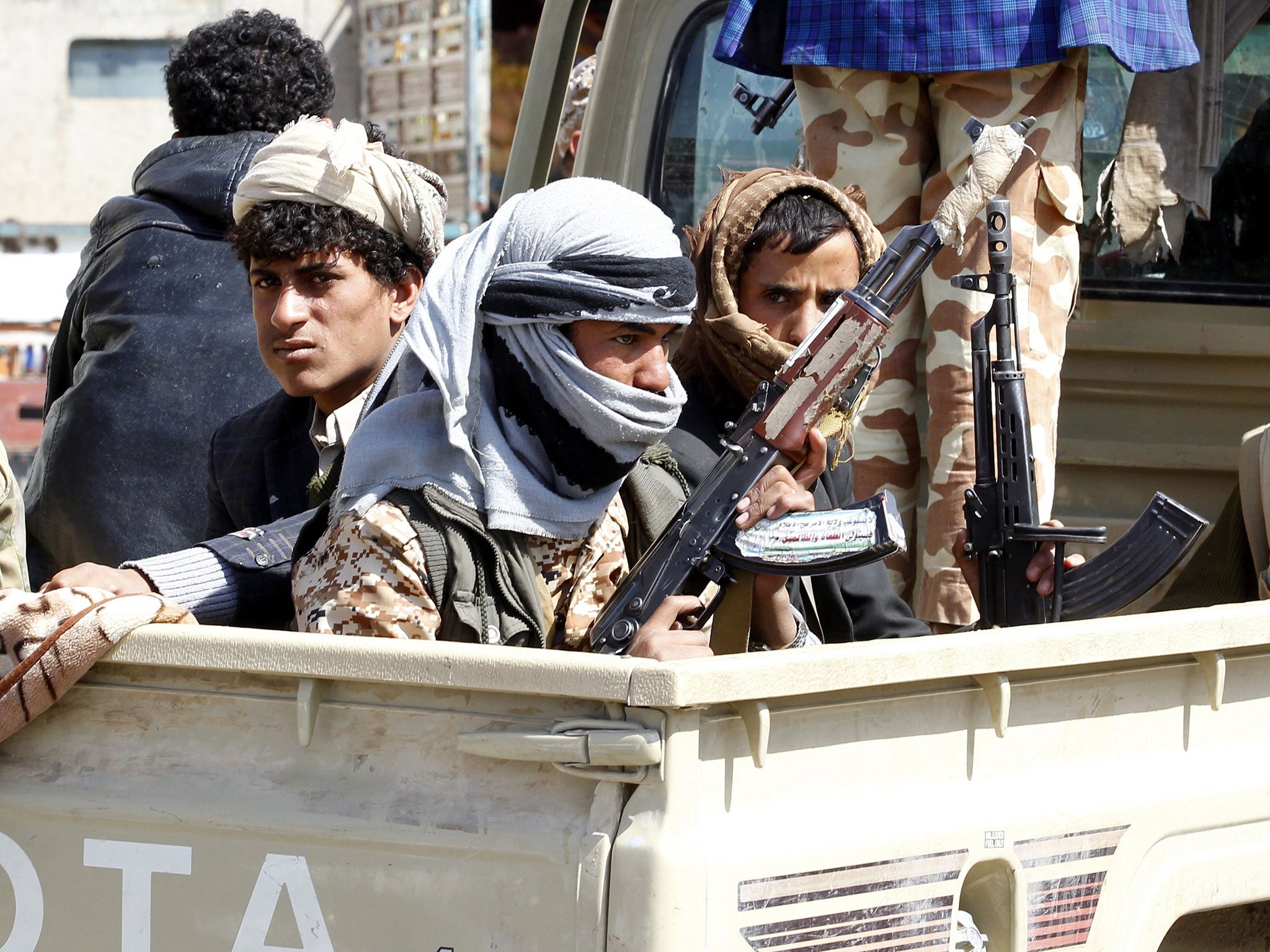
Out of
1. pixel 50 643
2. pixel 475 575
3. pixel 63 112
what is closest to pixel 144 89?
pixel 63 112

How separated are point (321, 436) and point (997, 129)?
3.61 ft

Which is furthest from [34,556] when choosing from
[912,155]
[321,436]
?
[912,155]

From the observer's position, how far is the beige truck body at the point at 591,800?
1305 millimetres

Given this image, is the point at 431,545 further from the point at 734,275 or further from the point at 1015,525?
the point at 1015,525

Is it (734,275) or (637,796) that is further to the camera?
(734,275)

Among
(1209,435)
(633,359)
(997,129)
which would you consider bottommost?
(1209,435)

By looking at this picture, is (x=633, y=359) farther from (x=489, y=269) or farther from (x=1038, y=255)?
(x=1038, y=255)

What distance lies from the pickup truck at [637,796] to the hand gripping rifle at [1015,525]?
0.83m

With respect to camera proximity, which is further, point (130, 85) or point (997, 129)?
point (130, 85)

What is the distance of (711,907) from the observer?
1.30 metres

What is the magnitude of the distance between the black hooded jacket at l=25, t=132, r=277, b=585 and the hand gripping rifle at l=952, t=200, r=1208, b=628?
1.31m

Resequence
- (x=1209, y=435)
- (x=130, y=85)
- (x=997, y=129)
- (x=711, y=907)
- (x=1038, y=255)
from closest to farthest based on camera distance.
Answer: (x=711, y=907) → (x=997, y=129) → (x=1038, y=255) → (x=1209, y=435) → (x=130, y=85)

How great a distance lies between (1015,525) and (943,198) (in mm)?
705

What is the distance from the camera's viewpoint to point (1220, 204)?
341 cm
